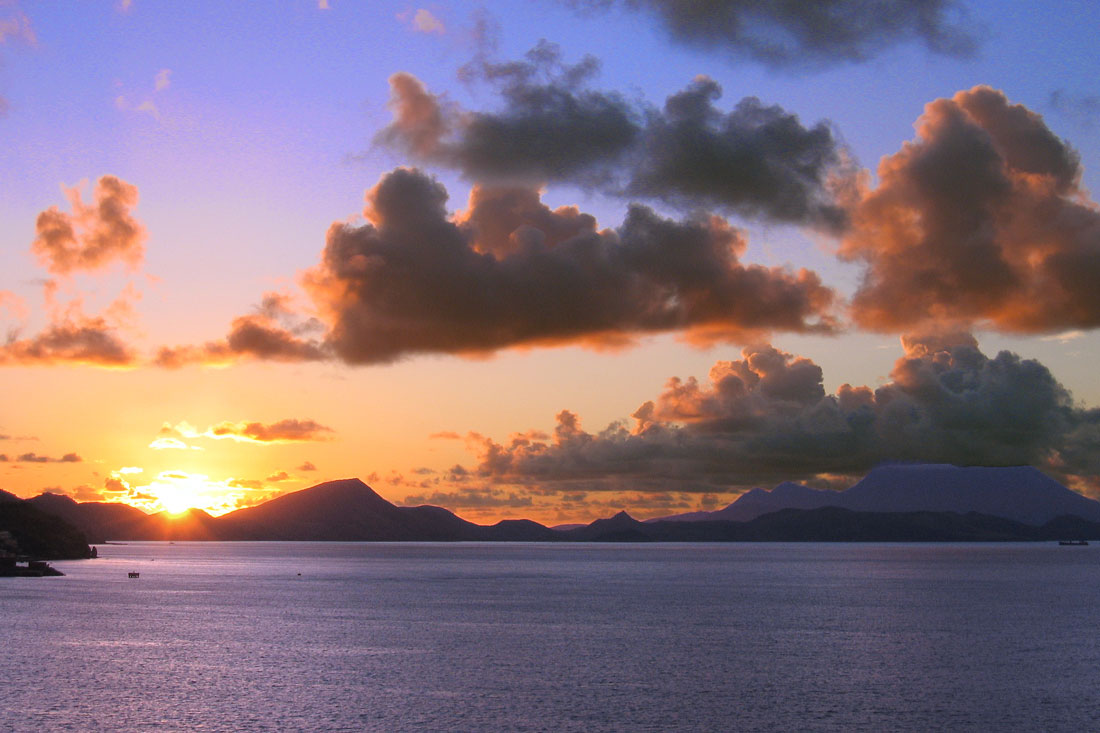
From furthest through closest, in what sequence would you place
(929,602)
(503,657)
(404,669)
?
(929,602) → (503,657) → (404,669)

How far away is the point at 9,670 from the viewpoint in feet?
244

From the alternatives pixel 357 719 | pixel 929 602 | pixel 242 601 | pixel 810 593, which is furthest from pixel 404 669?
pixel 810 593

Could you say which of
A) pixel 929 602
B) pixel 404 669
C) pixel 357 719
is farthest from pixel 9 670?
pixel 929 602

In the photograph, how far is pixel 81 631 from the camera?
336 feet

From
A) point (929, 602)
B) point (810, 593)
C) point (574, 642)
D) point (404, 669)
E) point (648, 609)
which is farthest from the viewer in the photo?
point (810, 593)

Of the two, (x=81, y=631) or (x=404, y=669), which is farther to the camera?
(x=81, y=631)

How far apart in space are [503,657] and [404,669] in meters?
9.69

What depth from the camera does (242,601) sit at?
148 metres

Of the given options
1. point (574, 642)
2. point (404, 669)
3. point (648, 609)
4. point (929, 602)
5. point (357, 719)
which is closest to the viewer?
point (357, 719)

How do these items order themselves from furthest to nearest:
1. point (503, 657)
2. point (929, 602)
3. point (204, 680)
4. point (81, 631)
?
point (929, 602)
point (81, 631)
point (503, 657)
point (204, 680)

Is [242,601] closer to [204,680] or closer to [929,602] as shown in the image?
[204,680]

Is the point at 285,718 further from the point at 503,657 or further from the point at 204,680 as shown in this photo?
the point at 503,657

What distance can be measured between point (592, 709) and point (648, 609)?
240 feet

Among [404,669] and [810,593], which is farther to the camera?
[810,593]
